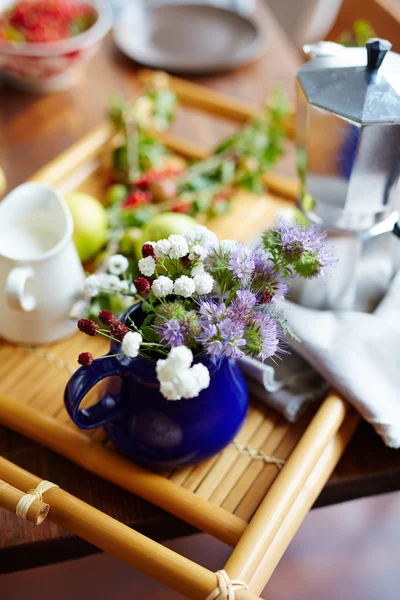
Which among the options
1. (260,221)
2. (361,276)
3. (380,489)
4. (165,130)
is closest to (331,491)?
(380,489)

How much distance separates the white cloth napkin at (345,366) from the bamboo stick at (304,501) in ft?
0.08

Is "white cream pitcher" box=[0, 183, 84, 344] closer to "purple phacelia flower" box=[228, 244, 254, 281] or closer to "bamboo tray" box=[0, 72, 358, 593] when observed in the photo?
"bamboo tray" box=[0, 72, 358, 593]

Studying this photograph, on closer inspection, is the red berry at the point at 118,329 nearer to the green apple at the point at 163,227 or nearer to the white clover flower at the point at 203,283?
the white clover flower at the point at 203,283

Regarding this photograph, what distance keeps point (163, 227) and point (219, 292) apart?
0.23 metres

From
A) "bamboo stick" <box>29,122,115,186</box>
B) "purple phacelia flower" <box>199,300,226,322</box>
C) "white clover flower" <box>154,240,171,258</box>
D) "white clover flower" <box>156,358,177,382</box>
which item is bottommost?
"bamboo stick" <box>29,122,115,186</box>

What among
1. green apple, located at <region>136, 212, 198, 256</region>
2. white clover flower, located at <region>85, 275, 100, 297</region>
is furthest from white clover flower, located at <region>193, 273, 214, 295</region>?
green apple, located at <region>136, 212, 198, 256</region>

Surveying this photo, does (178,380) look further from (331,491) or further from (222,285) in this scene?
(331,491)

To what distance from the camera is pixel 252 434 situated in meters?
0.53

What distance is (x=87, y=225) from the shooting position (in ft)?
2.11

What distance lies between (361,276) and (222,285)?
22cm

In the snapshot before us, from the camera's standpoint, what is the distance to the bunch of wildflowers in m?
0.38

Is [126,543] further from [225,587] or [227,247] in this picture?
[227,247]

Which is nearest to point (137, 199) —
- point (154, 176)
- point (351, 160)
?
point (154, 176)

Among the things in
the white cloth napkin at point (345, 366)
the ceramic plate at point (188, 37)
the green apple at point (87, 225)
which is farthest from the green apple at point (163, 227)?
the ceramic plate at point (188, 37)
